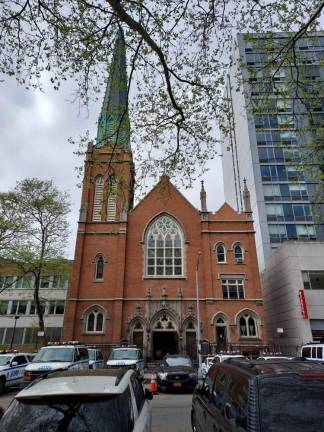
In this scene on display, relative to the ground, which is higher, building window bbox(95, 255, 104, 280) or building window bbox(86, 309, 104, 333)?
building window bbox(95, 255, 104, 280)

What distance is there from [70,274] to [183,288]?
10.9 m

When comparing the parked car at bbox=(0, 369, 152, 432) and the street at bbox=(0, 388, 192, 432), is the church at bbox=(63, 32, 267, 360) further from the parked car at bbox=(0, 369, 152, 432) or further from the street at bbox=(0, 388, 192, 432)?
the parked car at bbox=(0, 369, 152, 432)

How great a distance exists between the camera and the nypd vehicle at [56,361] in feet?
40.6

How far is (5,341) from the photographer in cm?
3744

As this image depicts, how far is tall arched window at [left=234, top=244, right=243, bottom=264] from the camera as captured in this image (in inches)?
1169

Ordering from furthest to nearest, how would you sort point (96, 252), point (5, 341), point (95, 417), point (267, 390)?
point (5, 341)
point (96, 252)
point (267, 390)
point (95, 417)

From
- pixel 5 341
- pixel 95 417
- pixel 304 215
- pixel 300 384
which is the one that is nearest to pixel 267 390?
pixel 300 384

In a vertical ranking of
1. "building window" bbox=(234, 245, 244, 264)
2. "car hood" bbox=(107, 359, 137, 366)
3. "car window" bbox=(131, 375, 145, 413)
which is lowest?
→ "car hood" bbox=(107, 359, 137, 366)

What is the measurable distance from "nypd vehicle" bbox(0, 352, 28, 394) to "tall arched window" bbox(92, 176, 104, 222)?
15.8 metres

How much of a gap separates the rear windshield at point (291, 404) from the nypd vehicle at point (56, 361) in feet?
34.7

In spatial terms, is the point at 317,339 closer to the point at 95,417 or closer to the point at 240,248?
the point at 240,248

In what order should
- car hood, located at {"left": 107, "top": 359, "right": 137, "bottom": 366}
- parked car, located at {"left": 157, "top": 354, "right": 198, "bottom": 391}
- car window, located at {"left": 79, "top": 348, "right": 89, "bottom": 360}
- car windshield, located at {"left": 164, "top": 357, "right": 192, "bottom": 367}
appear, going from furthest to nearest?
car windshield, located at {"left": 164, "top": 357, "right": 192, "bottom": 367}, car hood, located at {"left": 107, "top": 359, "right": 137, "bottom": 366}, car window, located at {"left": 79, "top": 348, "right": 89, "bottom": 360}, parked car, located at {"left": 157, "top": 354, "right": 198, "bottom": 391}

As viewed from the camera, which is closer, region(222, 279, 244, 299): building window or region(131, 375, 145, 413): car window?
region(131, 375, 145, 413): car window

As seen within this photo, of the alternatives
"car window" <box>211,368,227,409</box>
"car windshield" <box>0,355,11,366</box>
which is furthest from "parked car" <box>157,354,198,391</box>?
"car window" <box>211,368,227,409</box>
